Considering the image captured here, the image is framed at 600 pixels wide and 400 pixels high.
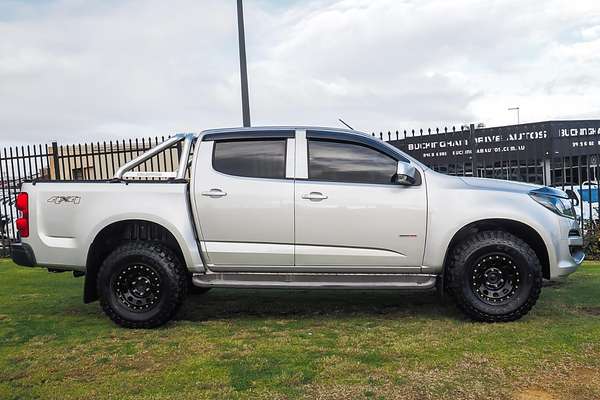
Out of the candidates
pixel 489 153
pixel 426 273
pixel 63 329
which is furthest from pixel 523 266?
pixel 489 153

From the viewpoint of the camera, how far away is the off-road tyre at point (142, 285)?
488 centimetres

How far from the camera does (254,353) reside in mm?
4172

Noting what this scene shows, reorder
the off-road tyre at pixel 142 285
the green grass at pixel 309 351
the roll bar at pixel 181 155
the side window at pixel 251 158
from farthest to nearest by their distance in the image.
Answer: the roll bar at pixel 181 155 < the side window at pixel 251 158 < the off-road tyre at pixel 142 285 < the green grass at pixel 309 351

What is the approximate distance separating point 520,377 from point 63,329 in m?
4.10

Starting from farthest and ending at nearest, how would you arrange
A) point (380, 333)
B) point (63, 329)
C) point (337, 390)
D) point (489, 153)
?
point (489, 153) < point (63, 329) < point (380, 333) < point (337, 390)

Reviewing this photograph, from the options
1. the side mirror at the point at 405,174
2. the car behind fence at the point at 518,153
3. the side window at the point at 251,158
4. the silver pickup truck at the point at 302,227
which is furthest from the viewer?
the car behind fence at the point at 518,153

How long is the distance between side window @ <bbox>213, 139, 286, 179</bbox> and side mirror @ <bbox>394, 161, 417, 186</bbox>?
1.08 metres

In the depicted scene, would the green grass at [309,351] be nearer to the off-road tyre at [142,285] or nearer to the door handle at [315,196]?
the off-road tyre at [142,285]

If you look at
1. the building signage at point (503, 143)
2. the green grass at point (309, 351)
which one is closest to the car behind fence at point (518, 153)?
the building signage at point (503, 143)

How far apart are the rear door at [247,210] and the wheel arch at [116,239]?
0.44m

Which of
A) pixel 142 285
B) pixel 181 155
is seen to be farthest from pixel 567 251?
pixel 142 285

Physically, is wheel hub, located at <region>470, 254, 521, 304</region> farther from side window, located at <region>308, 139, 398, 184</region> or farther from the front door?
side window, located at <region>308, 139, 398, 184</region>

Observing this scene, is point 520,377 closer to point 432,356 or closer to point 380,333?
point 432,356

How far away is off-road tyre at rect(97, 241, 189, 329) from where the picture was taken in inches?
192
